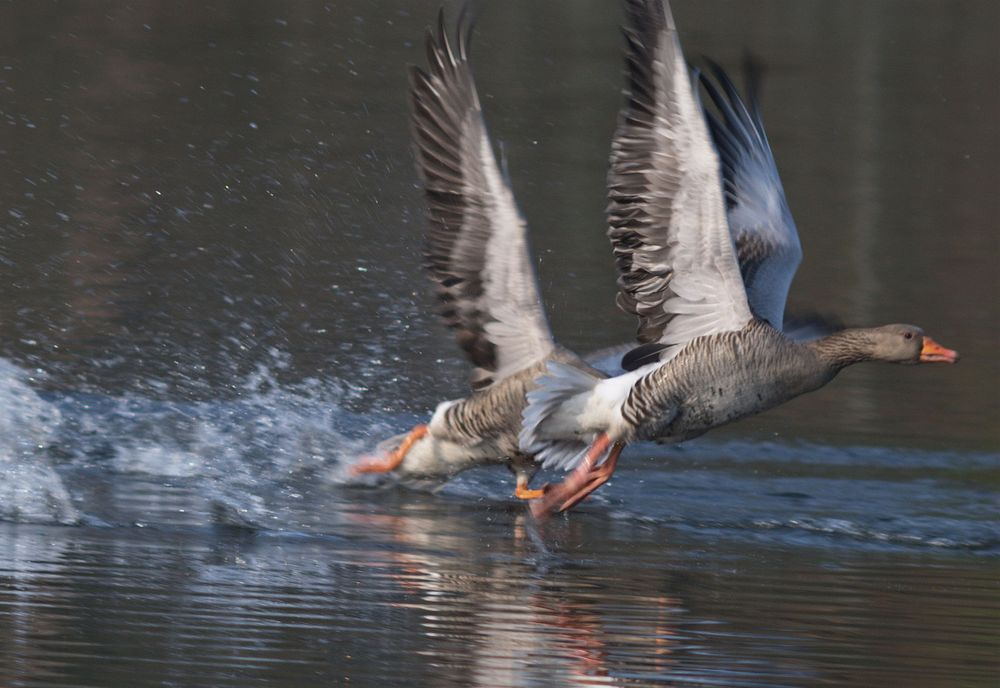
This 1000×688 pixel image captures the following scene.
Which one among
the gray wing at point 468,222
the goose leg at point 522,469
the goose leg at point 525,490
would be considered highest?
the gray wing at point 468,222

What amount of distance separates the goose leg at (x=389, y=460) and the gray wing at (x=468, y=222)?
58cm

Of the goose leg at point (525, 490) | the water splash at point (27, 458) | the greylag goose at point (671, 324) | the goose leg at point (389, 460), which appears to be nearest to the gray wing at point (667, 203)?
the greylag goose at point (671, 324)

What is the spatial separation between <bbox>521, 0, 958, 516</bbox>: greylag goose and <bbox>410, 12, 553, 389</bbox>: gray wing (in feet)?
1.42

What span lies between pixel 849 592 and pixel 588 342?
5552mm

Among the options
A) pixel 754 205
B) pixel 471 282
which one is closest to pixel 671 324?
pixel 471 282

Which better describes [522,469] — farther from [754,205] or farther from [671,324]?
[754,205]

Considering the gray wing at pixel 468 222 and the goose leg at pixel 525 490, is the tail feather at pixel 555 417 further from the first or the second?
the gray wing at pixel 468 222

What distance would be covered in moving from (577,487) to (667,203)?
53.2 inches

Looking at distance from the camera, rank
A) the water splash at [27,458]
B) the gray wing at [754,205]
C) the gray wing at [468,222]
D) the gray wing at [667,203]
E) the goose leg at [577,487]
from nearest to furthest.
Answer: the water splash at [27,458] → the gray wing at [667,203] → the goose leg at [577,487] → the gray wing at [468,222] → the gray wing at [754,205]

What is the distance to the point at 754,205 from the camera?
9.70 metres

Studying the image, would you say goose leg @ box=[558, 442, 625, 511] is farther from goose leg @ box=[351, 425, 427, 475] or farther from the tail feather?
goose leg @ box=[351, 425, 427, 475]

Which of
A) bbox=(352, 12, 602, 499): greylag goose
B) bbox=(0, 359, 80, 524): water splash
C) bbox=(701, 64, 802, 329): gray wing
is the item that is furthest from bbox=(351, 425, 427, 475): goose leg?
bbox=(701, 64, 802, 329): gray wing

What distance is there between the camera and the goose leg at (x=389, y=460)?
30.4ft

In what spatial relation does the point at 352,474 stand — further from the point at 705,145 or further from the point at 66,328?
the point at 66,328
